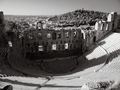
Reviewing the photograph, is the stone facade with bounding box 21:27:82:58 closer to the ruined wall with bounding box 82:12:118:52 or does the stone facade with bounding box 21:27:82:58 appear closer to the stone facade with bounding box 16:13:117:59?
the stone facade with bounding box 16:13:117:59

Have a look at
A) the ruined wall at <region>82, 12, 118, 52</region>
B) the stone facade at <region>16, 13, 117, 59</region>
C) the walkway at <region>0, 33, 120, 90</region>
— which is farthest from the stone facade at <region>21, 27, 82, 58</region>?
the walkway at <region>0, 33, 120, 90</region>

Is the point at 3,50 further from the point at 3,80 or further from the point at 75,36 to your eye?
the point at 75,36

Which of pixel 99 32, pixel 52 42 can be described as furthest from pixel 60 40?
pixel 99 32

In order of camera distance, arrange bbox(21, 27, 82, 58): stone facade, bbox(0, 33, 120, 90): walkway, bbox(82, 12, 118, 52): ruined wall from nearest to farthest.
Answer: bbox(0, 33, 120, 90): walkway, bbox(21, 27, 82, 58): stone facade, bbox(82, 12, 118, 52): ruined wall

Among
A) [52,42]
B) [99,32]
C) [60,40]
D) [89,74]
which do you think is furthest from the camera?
[99,32]

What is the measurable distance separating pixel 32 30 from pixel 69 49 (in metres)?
8.48

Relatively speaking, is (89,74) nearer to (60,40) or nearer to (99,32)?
(60,40)

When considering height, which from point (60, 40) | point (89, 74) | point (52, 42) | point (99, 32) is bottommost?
point (89, 74)

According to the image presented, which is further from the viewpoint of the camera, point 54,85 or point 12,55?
point 12,55

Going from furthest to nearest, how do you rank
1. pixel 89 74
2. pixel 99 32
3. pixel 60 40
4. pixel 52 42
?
1. pixel 99 32
2. pixel 60 40
3. pixel 52 42
4. pixel 89 74

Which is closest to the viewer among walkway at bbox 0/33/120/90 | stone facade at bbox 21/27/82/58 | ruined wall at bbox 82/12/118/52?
walkway at bbox 0/33/120/90

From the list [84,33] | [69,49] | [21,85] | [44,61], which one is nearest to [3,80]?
[21,85]

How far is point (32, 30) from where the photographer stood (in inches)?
1144

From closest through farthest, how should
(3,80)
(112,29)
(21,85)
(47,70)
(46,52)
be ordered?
(21,85), (3,80), (47,70), (46,52), (112,29)
